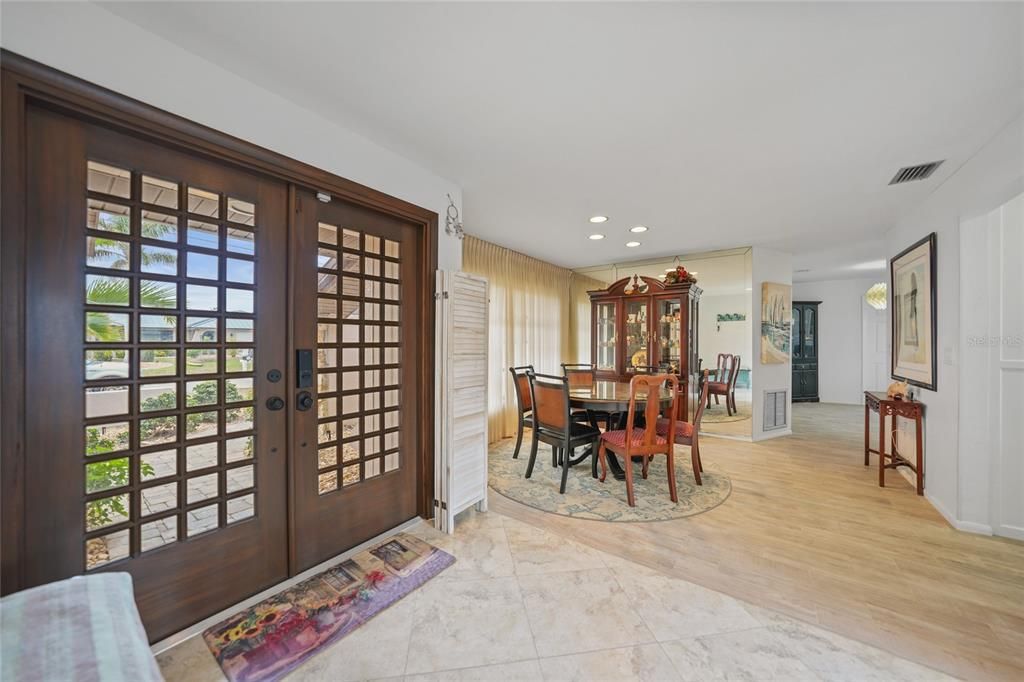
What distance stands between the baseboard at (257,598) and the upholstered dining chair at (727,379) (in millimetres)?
4844

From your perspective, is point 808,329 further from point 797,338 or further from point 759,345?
point 759,345

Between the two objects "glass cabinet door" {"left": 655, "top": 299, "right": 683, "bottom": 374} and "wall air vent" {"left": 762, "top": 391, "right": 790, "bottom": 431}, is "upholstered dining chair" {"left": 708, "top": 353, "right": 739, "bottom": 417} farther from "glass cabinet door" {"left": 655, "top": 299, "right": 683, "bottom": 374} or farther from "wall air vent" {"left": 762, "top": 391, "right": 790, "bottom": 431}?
"glass cabinet door" {"left": 655, "top": 299, "right": 683, "bottom": 374}

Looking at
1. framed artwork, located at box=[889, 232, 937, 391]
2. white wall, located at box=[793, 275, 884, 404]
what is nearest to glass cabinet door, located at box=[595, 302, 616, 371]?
framed artwork, located at box=[889, 232, 937, 391]

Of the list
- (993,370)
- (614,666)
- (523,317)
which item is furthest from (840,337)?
(614,666)

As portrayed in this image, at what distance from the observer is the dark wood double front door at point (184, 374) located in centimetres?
128

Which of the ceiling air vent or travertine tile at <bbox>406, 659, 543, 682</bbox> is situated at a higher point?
the ceiling air vent

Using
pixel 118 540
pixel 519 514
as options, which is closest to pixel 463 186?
pixel 519 514

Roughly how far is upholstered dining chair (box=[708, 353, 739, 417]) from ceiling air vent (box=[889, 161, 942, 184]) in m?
2.90

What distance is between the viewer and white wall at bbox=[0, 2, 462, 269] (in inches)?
48.0

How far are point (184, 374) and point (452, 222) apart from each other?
1832mm

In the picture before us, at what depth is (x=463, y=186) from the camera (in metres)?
2.88

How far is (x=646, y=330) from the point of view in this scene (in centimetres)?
507

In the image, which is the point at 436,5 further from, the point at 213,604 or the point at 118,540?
the point at 213,604

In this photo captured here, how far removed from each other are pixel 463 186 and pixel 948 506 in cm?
420
